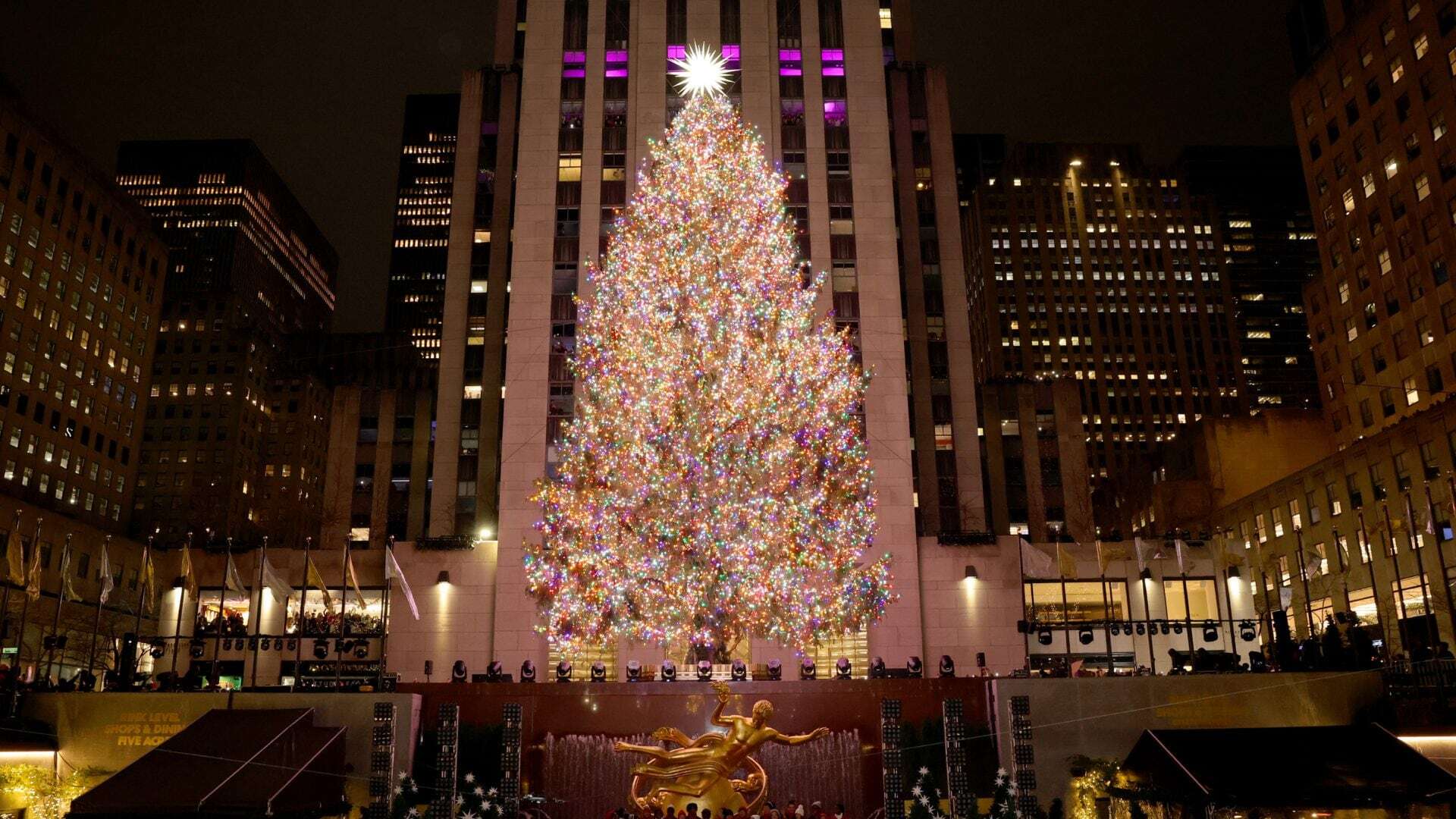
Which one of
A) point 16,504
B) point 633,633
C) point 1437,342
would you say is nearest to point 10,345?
point 16,504

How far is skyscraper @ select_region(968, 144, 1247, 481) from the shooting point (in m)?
136

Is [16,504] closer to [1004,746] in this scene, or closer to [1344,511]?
[1004,746]

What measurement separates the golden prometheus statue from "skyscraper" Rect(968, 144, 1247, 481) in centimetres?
11963

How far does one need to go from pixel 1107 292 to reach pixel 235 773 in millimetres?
135315

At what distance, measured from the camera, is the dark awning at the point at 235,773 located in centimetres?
2066

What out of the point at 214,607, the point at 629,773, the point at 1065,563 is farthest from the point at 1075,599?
the point at 214,607

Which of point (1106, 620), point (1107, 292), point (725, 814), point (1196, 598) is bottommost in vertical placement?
point (725, 814)

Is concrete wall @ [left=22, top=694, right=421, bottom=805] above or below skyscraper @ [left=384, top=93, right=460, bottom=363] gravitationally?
below

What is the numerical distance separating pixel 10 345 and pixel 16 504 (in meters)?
28.4

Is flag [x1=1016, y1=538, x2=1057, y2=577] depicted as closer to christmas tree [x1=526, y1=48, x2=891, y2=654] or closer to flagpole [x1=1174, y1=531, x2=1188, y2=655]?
flagpole [x1=1174, y1=531, x2=1188, y2=655]

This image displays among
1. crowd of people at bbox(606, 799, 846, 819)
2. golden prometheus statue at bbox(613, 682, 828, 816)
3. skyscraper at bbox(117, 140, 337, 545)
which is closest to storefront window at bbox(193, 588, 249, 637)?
crowd of people at bbox(606, 799, 846, 819)

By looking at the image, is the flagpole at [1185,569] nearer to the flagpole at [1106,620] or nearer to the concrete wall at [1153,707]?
the flagpole at [1106,620]

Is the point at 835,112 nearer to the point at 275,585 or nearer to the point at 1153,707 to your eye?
the point at 275,585

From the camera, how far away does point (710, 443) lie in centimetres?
3138
